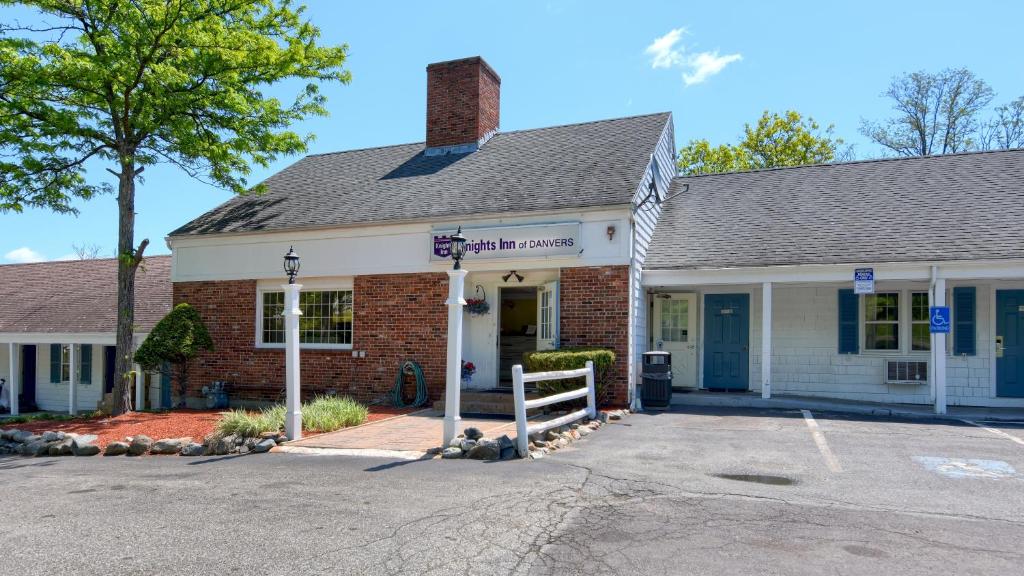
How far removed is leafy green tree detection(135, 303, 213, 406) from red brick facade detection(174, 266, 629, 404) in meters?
0.28

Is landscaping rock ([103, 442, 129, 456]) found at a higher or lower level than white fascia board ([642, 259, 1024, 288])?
lower

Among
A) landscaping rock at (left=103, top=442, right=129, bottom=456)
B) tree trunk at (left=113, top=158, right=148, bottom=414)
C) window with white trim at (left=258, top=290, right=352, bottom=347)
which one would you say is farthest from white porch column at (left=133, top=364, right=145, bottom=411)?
landscaping rock at (left=103, top=442, right=129, bottom=456)

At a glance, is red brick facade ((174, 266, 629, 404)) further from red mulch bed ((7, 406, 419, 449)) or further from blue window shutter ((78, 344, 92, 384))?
blue window shutter ((78, 344, 92, 384))

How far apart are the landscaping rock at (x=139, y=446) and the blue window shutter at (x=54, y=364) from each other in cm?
1475

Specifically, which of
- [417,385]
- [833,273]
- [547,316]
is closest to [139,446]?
[417,385]

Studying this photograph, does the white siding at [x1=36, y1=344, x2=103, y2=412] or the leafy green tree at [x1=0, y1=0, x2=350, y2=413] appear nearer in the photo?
the leafy green tree at [x1=0, y1=0, x2=350, y2=413]

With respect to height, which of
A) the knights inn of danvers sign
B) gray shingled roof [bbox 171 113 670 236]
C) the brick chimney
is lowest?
the knights inn of danvers sign

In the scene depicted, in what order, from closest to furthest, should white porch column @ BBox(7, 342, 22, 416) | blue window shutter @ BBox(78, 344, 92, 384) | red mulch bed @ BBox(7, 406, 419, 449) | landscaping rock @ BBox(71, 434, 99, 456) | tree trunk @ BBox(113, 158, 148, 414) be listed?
landscaping rock @ BBox(71, 434, 99, 456) < red mulch bed @ BBox(7, 406, 419, 449) < tree trunk @ BBox(113, 158, 148, 414) < white porch column @ BBox(7, 342, 22, 416) < blue window shutter @ BBox(78, 344, 92, 384)

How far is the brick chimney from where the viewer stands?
1711 cm

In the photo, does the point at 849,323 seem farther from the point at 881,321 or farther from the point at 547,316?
the point at 547,316

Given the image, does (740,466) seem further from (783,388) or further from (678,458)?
(783,388)

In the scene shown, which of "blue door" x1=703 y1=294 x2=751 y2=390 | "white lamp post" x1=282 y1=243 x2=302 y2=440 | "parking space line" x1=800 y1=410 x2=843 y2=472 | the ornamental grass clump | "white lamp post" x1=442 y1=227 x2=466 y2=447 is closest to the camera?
"parking space line" x1=800 y1=410 x2=843 y2=472

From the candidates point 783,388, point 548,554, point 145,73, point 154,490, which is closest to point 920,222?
point 783,388

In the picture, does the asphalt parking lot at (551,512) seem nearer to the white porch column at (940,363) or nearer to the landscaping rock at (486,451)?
the landscaping rock at (486,451)
